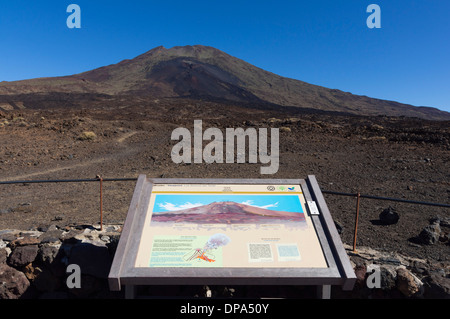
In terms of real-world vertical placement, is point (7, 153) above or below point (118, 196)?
above

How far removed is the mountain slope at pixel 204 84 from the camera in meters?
56.0

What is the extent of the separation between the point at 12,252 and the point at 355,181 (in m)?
8.11

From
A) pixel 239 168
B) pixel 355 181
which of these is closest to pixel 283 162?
pixel 239 168

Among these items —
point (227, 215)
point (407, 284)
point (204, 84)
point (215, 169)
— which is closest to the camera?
point (227, 215)

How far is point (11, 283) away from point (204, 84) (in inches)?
2568

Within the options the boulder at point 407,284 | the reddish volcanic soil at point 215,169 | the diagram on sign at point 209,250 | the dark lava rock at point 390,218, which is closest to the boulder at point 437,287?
the boulder at point 407,284

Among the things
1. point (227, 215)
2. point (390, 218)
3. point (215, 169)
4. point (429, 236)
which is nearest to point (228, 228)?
point (227, 215)

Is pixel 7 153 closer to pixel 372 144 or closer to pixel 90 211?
pixel 90 211

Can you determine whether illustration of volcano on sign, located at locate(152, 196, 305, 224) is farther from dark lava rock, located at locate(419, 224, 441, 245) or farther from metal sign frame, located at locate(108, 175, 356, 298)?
dark lava rock, located at locate(419, 224, 441, 245)

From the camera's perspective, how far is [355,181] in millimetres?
8992

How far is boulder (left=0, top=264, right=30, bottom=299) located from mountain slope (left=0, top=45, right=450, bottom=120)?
1741 inches

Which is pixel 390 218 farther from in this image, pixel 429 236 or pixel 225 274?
pixel 225 274

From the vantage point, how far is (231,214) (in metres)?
3.10

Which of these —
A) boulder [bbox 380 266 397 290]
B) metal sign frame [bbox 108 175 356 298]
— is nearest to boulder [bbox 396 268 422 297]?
boulder [bbox 380 266 397 290]
